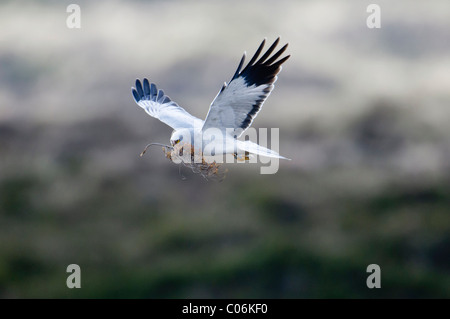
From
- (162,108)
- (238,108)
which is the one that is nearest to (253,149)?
(238,108)

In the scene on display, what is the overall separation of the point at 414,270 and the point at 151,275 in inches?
230

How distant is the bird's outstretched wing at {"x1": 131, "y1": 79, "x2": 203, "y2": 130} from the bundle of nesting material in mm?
785

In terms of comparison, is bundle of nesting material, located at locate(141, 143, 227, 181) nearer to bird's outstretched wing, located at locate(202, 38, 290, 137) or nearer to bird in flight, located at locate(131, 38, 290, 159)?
bird in flight, located at locate(131, 38, 290, 159)

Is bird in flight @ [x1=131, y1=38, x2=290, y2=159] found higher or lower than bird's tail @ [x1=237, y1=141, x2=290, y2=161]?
higher

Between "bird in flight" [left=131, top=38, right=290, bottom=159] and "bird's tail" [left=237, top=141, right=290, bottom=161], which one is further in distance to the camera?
"bird in flight" [left=131, top=38, right=290, bottom=159]

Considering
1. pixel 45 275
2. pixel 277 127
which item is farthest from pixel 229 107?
pixel 45 275

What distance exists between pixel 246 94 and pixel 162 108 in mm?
1577

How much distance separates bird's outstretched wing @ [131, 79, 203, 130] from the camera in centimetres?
788

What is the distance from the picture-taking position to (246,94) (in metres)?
7.21

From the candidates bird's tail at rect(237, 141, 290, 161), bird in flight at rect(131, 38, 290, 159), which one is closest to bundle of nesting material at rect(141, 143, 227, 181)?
bird in flight at rect(131, 38, 290, 159)

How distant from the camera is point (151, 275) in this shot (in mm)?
15672

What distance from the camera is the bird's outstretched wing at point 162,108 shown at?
7.88 metres

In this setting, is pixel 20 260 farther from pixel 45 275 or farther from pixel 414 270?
pixel 414 270

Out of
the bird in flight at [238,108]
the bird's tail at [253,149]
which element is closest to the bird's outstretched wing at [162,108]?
the bird in flight at [238,108]
